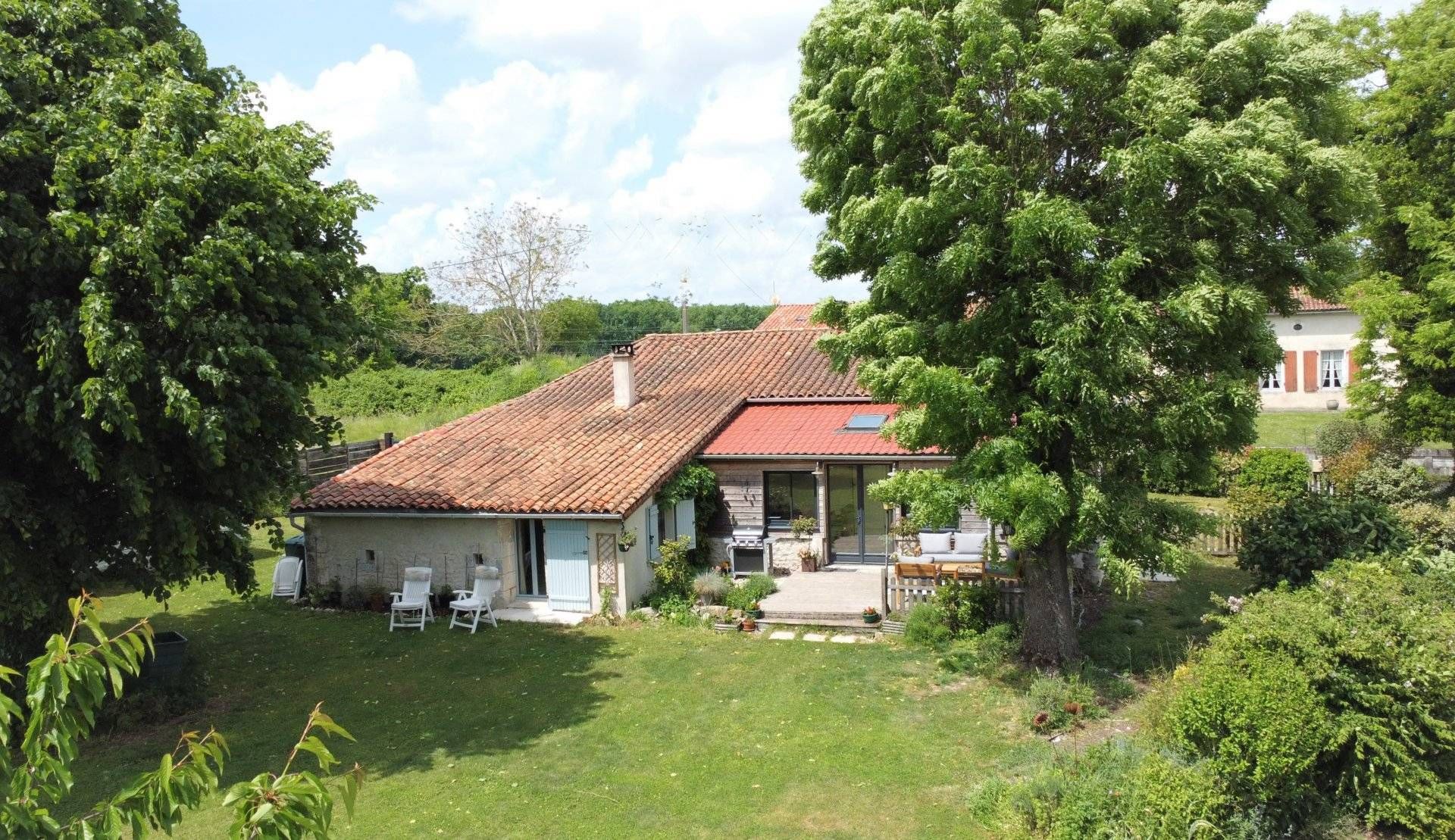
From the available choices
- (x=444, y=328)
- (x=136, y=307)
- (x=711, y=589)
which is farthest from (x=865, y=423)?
(x=444, y=328)

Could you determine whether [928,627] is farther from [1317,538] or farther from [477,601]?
[477,601]

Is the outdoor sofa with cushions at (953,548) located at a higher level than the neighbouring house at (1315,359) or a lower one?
lower

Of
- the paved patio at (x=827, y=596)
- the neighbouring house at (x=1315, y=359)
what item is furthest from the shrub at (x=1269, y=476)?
the neighbouring house at (x=1315, y=359)

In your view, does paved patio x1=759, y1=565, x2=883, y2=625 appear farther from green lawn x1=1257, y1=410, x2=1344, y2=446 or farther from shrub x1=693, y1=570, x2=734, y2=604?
green lawn x1=1257, y1=410, x2=1344, y2=446

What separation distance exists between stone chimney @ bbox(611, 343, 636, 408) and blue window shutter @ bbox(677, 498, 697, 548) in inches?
156

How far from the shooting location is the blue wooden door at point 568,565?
17219mm

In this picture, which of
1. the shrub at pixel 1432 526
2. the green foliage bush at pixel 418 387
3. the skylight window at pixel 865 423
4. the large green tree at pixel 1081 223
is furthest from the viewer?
the green foliage bush at pixel 418 387

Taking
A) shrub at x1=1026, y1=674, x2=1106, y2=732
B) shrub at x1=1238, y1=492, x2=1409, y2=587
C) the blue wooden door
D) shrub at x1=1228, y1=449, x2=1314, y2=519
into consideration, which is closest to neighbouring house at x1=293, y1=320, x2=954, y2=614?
the blue wooden door

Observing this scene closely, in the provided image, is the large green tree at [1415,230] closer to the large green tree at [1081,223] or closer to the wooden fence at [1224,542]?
the wooden fence at [1224,542]

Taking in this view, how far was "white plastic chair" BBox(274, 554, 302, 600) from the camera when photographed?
18.8 meters

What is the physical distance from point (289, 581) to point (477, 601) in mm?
4947

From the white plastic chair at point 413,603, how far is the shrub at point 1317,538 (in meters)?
14.1

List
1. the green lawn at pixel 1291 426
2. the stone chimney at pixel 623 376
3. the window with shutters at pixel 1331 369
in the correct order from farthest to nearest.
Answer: the window with shutters at pixel 1331 369
the green lawn at pixel 1291 426
the stone chimney at pixel 623 376

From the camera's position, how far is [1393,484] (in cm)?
2208
